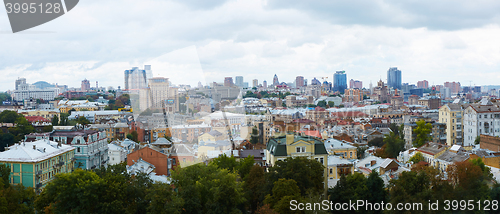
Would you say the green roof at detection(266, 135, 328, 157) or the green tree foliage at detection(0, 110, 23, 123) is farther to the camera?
the green tree foliage at detection(0, 110, 23, 123)

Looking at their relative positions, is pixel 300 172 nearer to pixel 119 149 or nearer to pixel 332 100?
pixel 119 149

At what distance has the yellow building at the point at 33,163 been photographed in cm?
1359

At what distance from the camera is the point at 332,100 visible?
7556 cm

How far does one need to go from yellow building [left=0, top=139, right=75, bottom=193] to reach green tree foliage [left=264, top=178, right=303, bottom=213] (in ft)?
26.7

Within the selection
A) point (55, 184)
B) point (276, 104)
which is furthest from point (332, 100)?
point (55, 184)

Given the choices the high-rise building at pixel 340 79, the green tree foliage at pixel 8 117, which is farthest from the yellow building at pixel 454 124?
the high-rise building at pixel 340 79

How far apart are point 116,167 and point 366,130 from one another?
2486cm

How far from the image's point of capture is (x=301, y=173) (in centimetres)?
1136

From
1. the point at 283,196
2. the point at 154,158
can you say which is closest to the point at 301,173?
the point at 283,196

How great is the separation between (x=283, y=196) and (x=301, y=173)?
1.13m

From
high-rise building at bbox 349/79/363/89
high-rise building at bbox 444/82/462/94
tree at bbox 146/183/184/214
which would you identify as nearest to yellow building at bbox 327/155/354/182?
tree at bbox 146/183/184/214

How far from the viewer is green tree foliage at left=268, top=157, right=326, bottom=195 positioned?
1134 cm

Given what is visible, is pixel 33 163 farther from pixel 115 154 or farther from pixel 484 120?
pixel 484 120

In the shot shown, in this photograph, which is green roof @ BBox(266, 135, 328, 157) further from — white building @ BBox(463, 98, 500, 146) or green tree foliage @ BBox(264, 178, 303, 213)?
white building @ BBox(463, 98, 500, 146)
